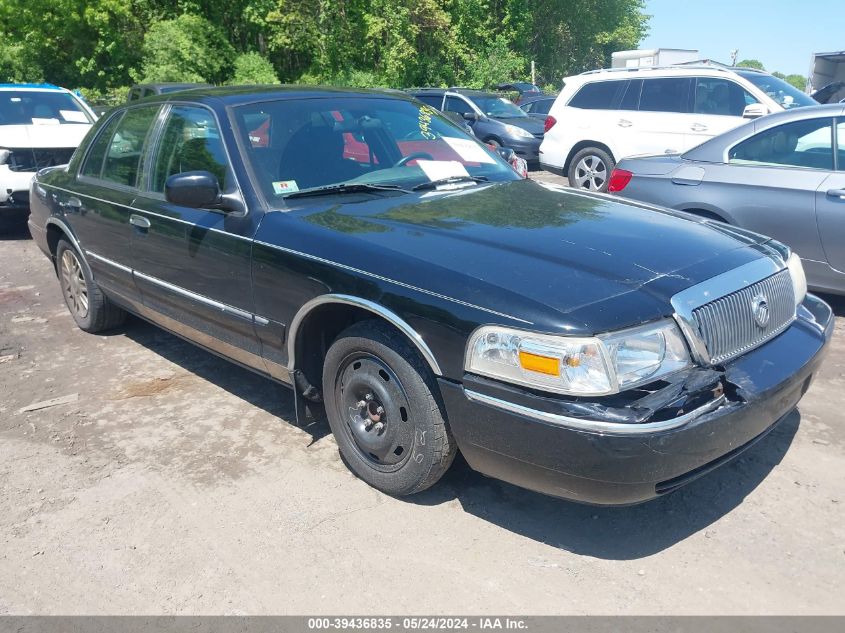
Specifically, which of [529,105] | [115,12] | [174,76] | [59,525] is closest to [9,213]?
[59,525]

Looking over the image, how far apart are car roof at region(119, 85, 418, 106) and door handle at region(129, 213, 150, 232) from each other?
719 millimetres

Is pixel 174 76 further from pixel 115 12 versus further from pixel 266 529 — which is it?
pixel 266 529

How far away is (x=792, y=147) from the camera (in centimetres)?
552

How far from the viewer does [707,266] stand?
2.98 m

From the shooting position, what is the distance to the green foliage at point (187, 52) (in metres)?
24.8

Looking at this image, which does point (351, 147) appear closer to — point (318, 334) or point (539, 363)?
point (318, 334)

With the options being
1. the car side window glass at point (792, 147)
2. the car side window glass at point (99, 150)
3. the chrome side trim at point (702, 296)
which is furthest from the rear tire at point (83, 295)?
the car side window glass at point (792, 147)

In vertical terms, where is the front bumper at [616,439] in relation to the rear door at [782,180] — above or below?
below

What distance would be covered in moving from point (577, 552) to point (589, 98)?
904cm

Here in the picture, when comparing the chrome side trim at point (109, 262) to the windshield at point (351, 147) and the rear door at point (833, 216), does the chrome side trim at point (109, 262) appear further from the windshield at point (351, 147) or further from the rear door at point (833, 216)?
the rear door at point (833, 216)

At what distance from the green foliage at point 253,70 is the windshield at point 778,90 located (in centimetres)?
1853

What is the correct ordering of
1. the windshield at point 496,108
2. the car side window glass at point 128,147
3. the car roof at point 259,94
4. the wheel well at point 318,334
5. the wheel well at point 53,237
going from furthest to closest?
Answer: 1. the windshield at point 496,108
2. the wheel well at point 53,237
3. the car side window glass at point 128,147
4. the car roof at point 259,94
5. the wheel well at point 318,334

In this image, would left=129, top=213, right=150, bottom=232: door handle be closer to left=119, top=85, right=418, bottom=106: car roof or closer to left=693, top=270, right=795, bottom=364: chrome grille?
left=119, top=85, right=418, bottom=106: car roof

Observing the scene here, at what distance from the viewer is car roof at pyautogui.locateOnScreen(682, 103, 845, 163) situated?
5.39 metres
